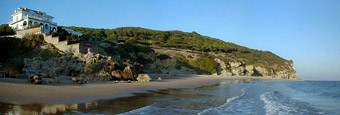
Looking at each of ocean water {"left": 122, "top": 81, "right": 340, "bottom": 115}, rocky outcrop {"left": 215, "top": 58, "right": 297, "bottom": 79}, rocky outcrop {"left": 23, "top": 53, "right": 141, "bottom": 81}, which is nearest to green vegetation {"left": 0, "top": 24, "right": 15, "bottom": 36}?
rocky outcrop {"left": 23, "top": 53, "right": 141, "bottom": 81}

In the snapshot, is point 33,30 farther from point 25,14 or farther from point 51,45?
point 25,14

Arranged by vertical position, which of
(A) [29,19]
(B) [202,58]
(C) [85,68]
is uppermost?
(A) [29,19]

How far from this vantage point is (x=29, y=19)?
34.5 meters

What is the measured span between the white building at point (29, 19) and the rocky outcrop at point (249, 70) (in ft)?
123

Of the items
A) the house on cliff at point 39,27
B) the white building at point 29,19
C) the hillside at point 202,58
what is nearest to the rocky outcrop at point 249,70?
the hillside at point 202,58

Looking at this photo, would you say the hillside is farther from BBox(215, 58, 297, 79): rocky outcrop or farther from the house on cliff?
the house on cliff

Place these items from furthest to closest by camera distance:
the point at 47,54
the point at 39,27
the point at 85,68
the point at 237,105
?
the point at 39,27 < the point at 47,54 < the point at 85,68 < the point at 237,105

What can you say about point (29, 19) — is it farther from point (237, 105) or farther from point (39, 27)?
point (237, 105)

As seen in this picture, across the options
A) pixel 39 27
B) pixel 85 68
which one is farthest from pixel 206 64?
pixel 85 68

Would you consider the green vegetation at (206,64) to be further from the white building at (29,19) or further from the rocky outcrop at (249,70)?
the white building at (29,19)

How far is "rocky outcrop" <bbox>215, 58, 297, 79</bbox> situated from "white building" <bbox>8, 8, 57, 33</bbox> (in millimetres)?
37545

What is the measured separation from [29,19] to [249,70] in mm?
52054

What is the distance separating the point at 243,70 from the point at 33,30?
48.6 meters

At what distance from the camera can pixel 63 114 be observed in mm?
6574
